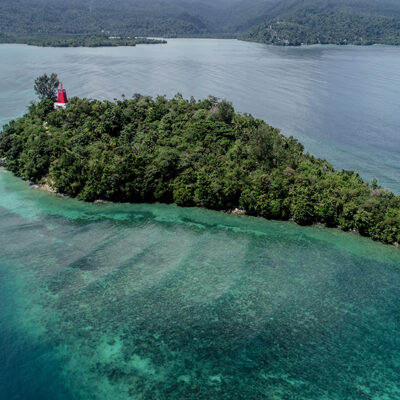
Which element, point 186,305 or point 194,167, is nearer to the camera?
point 186,305

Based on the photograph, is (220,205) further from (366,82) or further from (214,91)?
(366,82)

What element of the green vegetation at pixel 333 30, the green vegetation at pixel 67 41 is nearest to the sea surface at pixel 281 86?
the green vegetation at pixel 67 41

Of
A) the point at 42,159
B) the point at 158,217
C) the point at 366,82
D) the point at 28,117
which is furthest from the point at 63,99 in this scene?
the point at 366,82

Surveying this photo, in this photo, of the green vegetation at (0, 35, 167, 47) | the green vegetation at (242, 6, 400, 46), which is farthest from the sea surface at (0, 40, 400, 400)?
the green vegetation at (242, 6, 400, 46)

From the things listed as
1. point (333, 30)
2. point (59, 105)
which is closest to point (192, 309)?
point (59, 105)

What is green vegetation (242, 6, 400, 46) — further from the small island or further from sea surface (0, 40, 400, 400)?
sea surface (0, 40, 400, 400)

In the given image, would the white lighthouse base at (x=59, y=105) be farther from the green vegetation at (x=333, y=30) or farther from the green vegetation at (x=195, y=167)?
the green vegetation at (x=333, y=30)

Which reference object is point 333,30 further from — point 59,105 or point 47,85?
point 59,105
